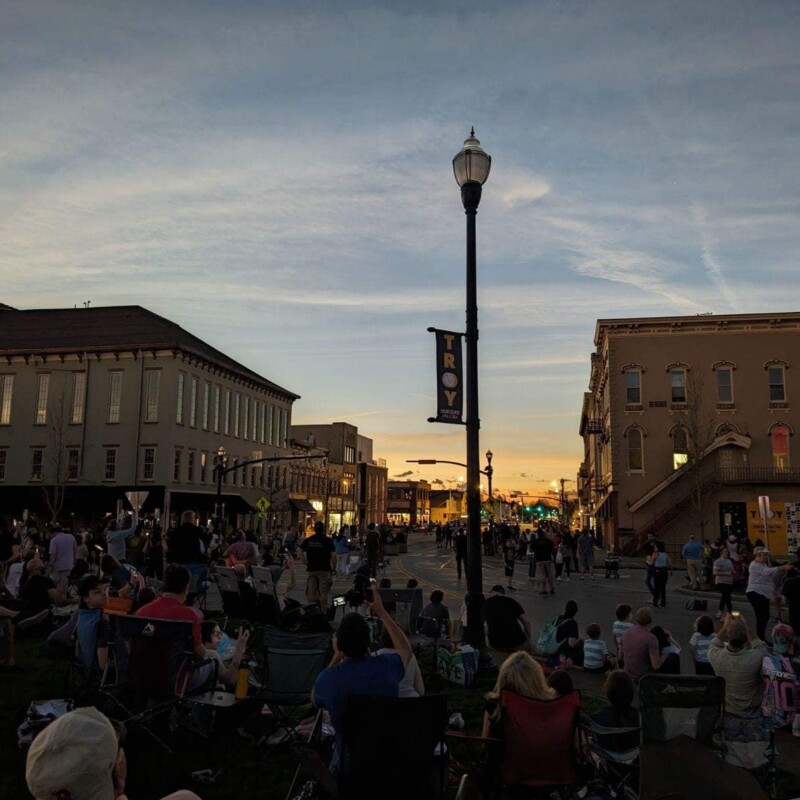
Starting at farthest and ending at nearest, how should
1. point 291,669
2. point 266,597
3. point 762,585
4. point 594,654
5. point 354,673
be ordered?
point 762,585 < point 266,597 < point 594,654 < point 291,669 < point 354,673

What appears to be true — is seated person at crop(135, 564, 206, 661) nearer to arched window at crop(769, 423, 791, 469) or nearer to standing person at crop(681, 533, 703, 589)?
standing person at crop(681, 533, 703, 589)

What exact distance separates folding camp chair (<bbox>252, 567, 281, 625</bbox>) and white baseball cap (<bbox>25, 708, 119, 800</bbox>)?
1046 cm

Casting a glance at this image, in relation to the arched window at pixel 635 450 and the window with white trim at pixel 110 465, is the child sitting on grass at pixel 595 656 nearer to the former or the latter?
the arched window at pixel 635 450

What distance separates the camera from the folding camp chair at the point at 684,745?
16.3 feet

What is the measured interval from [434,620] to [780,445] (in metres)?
42.7

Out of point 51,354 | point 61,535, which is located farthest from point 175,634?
point 51,354

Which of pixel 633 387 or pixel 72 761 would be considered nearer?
pixel 72 761

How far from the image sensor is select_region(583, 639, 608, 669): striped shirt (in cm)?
1113

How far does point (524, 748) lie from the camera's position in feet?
17.8

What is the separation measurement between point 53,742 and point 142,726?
4389 millimetres

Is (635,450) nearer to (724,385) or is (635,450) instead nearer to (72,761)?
(724,385)

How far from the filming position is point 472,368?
12477 mm

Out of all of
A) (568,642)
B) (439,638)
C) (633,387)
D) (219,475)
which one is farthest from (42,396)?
(568,642)

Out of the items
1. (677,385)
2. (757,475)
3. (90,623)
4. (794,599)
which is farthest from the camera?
(677,385)
